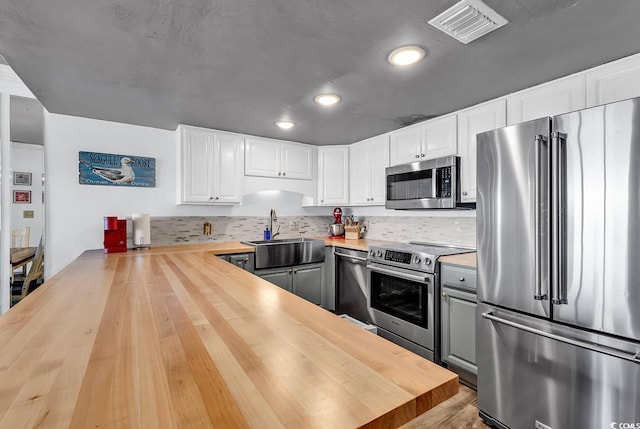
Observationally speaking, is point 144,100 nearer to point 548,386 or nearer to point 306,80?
point 306,80

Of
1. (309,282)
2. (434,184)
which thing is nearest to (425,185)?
(434,184)

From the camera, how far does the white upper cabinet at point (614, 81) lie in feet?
5.69

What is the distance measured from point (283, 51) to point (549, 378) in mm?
2209

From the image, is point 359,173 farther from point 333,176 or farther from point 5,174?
point 5,174

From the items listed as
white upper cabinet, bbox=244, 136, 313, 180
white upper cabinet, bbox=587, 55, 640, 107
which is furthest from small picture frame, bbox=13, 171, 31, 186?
white upper cabinet, bbox=587, 55, 640, 107

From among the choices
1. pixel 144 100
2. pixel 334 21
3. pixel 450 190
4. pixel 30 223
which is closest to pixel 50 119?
pixel 30 223

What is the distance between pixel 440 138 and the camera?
2.82 metres

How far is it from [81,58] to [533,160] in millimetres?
2604

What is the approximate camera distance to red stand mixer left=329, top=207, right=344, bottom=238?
4156 millimetres

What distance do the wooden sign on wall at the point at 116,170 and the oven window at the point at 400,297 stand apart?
2.58m

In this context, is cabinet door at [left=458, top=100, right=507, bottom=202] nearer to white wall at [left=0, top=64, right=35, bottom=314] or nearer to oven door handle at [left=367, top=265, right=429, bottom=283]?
oven door handle at [left=367, top=265, right=429, bottom=283]

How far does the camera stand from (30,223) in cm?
266

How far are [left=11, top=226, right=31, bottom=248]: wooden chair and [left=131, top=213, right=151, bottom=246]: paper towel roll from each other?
0.80 metres

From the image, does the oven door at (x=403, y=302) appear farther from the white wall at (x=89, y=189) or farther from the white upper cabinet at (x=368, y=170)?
the white wall at (x=89, y=189)
